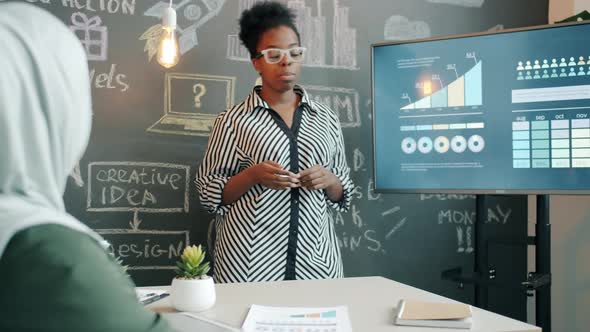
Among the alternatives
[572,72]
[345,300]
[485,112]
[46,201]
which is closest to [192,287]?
[345,300]

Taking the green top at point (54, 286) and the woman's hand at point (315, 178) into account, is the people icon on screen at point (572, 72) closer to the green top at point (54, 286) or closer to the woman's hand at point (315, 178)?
the woman's hand at point (315, 178)

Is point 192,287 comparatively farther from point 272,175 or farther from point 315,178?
point 315,178

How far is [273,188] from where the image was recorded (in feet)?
7.75

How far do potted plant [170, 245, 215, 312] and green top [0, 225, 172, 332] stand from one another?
34.4 inches

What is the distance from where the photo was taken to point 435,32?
11.3ft

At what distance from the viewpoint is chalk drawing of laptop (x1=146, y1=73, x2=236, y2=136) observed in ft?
9.57

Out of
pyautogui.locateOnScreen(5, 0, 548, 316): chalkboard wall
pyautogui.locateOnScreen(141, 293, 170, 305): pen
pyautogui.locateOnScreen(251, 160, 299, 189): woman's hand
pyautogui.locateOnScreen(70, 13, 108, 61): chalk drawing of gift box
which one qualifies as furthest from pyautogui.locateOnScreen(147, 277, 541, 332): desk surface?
pyautogui.locateOnScreen(70, 13, 108, 61): chalk drawing of gift box

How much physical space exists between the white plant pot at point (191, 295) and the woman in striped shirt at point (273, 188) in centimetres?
88

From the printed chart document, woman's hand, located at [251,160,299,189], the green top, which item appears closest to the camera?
the green top

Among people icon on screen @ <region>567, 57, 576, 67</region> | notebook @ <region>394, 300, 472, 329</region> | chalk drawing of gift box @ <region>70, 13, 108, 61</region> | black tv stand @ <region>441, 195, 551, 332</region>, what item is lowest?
black tv stand @ <region>441, 195, 551, 332</region>

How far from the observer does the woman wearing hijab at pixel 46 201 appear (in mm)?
623

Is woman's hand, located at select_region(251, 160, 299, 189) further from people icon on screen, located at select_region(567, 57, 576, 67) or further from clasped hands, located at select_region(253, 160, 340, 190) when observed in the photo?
people icon on screen, located at select_region(567, 57, 576, 67)

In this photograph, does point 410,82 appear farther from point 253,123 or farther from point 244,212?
point 244,212

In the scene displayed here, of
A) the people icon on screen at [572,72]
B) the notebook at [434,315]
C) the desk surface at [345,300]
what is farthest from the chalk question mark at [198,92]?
the notebook at [434,315]
